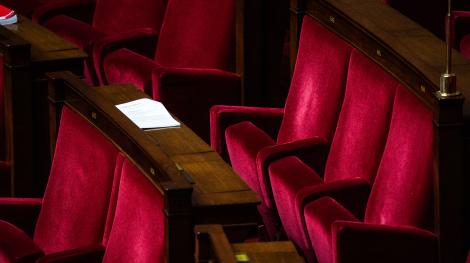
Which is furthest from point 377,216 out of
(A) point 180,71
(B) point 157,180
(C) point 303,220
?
(A) point 180,71

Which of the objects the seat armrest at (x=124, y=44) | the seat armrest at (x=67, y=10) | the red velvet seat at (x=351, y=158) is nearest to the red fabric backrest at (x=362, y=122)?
the red velvet seat at (x=351, y=158)

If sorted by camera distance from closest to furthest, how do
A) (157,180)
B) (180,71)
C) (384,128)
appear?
(157,180) → (384,128) → (180,71)

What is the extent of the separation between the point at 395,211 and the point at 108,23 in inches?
19.2

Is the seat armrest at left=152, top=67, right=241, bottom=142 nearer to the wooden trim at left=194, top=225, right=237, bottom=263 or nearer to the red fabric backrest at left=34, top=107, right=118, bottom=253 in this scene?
the red fabric backrest at left=34, top=107, right=118, bottom=253

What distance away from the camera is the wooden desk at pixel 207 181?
0.52m

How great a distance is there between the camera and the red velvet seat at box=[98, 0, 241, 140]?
0.83m

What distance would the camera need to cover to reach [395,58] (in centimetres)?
61

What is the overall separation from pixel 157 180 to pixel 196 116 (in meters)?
0.33

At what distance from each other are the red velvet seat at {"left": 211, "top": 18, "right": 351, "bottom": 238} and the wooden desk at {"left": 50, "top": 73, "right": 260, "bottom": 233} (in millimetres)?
91

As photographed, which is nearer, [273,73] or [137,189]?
[137,189]

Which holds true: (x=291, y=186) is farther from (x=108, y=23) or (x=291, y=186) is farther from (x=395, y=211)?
(x=108, y=23)

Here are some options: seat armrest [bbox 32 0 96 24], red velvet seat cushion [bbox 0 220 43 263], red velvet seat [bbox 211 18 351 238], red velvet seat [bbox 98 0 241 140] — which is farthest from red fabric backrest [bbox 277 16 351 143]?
seat armrest [bbox 32 0 96 24]

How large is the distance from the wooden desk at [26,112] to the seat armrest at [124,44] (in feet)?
0.49

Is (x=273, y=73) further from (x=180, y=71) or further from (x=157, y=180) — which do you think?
(x=157, y=180)
